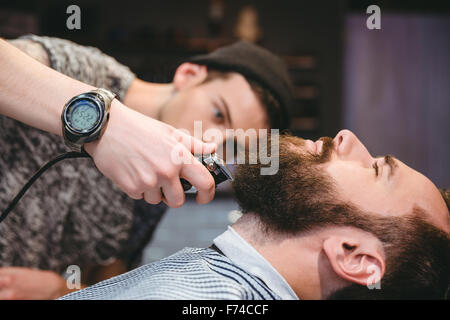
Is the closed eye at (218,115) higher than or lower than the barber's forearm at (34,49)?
lower

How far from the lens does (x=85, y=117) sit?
2.54 ft

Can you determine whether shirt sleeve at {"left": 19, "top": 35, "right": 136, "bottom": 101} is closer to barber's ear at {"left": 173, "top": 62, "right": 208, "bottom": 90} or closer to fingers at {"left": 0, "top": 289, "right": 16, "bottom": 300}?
barber's ear at {"left": 173, "top": 62, "right": 208, "bottom": 90}

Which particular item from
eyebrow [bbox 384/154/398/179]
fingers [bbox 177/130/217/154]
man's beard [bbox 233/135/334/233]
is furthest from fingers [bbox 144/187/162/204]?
eyebrow [bbox 384/154/398/179]

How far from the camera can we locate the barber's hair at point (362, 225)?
861mm

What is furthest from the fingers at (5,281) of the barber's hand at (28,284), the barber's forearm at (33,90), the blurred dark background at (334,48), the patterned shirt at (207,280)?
the blurred dark background at (334,48)

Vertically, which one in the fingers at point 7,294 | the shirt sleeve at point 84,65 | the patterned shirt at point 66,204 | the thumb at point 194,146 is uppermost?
the shirt sleeve at point 84,65

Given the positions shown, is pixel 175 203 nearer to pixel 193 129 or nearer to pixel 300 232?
pixel 300 232

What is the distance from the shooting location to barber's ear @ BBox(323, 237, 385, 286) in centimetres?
84

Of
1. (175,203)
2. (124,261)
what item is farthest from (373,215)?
(124,261)

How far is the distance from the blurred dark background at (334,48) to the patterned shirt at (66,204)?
7.63 feet

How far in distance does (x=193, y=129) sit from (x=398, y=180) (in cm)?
76

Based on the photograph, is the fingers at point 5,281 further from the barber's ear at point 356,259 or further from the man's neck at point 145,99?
the barber's ear at point 356,259
